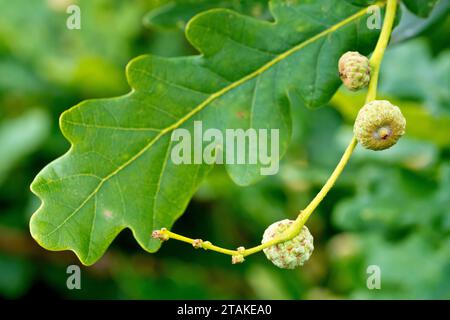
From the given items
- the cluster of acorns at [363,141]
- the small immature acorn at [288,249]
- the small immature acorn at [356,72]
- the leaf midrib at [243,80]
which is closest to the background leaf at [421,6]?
the leaf midrib at [243,80]

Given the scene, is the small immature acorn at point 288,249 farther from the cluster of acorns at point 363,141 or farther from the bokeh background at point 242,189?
the bokeh background at point 242,189

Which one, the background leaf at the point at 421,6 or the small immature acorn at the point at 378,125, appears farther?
the background leaf at the point at 421,6

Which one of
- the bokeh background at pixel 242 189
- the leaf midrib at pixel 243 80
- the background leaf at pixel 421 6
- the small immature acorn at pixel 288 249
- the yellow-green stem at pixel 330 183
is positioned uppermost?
the bokeh background at pixel 242 189

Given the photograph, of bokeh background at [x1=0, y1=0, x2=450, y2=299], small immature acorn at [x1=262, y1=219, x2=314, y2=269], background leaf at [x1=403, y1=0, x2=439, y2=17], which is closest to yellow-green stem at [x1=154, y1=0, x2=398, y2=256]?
small immature acorn at [x1=262, y1=219, x2=314, y2=269]

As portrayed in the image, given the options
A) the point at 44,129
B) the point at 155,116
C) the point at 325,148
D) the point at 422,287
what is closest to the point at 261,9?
the point at 155,116

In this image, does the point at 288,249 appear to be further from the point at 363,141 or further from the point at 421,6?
the point at 421,6

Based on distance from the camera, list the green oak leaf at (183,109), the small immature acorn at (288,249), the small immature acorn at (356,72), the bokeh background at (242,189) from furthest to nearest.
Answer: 1. the bokeh background at (242,189)
2. the green oak leaf at (183,109)
3. the small immature acorn at (356,72)
4. the small immature acorn at (288,249)

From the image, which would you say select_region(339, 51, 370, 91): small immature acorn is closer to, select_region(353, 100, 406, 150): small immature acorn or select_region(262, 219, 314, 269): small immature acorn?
select_region(353, 100, 406, 150): small immature acorn

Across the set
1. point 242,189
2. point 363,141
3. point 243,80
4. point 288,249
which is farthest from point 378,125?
point 242,189

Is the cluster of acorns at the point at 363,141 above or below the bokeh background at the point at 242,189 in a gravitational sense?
below
